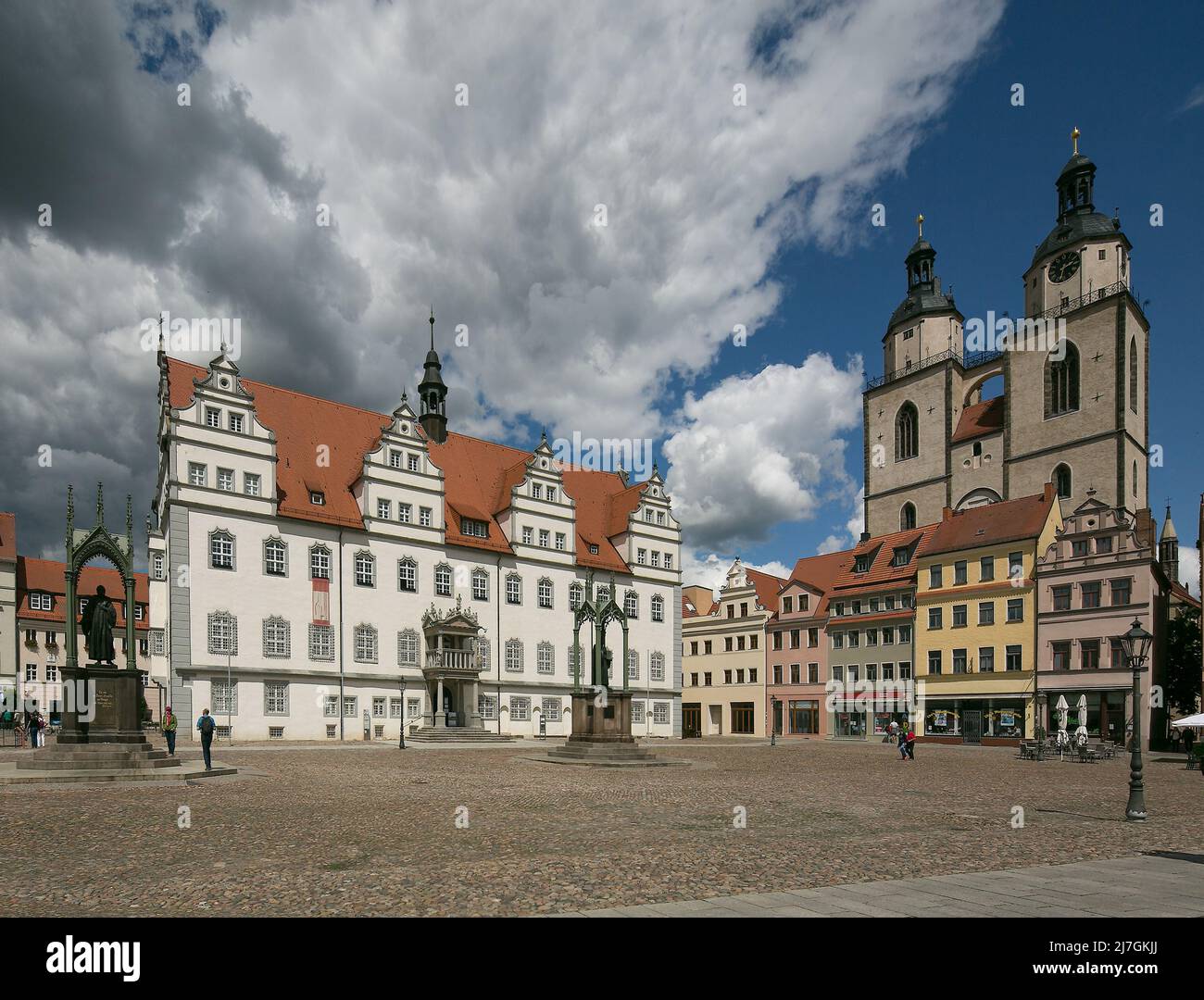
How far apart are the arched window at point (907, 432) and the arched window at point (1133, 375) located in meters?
16.5

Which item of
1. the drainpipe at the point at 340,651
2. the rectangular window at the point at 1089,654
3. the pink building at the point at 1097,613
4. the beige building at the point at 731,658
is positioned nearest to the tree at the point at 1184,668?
the pink building at the point at 1097,613

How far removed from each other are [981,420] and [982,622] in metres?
24.6

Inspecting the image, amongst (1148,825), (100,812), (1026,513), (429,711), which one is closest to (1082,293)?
(1026,513)

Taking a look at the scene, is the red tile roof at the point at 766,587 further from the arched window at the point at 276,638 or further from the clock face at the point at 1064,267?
the arched window at the point at 276,638

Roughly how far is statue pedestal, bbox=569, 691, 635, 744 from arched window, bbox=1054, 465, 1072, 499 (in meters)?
44.9

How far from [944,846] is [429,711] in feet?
128

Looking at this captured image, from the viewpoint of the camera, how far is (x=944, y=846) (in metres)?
11.0

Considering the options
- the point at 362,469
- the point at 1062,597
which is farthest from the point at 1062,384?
the point at 362,469

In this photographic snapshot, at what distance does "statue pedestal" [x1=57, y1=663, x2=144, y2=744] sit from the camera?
20.8m

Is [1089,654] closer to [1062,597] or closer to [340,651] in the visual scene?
[1062,597]

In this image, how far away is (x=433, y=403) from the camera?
57.4 m

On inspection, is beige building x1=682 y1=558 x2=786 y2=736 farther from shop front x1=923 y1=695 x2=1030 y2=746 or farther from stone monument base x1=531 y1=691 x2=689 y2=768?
stone monument base x1=531 y1=691 x2=689 y2=768

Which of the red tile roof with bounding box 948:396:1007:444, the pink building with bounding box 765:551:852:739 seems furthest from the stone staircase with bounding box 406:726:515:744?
the red tile roof with bounding box 948:396:1007:444
